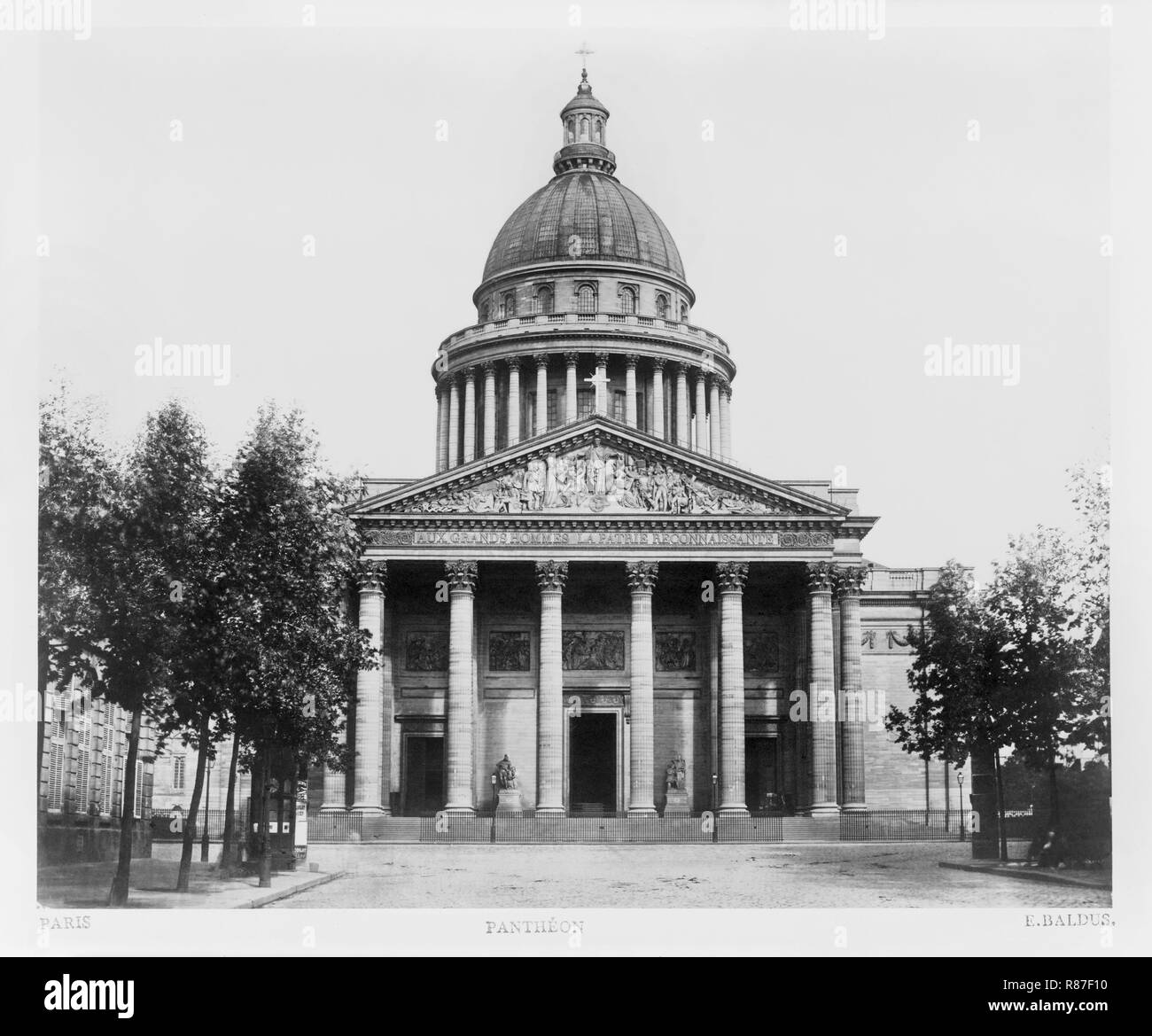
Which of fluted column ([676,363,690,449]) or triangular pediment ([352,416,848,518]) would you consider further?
fluted column ([676,363,690,449])

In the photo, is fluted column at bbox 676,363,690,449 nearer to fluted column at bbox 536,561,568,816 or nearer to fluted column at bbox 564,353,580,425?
fluted column at bbox 564,353,580,425

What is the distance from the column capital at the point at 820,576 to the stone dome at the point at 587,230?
1116 inches

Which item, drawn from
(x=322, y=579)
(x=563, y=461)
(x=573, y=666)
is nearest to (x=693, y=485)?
(x=563, y=461)

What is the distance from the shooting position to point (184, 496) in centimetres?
4009

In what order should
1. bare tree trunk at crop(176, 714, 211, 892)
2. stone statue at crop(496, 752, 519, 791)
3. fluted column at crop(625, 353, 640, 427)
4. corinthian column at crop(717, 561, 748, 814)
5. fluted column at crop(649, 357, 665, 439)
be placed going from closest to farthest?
bare tree trunk at crop(176, 714, 211, 892) → corinthian column at crop(717, 561, 748, 814) → stone statue at crop(496, 752, 519, 791) → fluted column at crop(625, 353, 640, 427) → fluted column at crop(649, 357, 665, 439)

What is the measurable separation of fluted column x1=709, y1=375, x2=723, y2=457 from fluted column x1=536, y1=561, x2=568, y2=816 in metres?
24.5

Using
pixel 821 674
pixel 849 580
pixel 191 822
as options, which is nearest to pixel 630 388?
pixel 849 580

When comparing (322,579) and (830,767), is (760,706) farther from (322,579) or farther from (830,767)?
(322,579)

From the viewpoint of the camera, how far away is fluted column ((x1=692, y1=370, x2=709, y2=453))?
271 feet

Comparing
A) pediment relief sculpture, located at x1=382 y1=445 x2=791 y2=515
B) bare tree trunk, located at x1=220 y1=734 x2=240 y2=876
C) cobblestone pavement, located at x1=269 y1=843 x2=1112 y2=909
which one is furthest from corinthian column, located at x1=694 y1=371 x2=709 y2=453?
bare tree trunk, located at x1=220 y1=734 x2=240 y2=876

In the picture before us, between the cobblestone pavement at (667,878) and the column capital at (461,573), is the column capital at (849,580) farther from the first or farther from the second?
the column capital at (461,573)

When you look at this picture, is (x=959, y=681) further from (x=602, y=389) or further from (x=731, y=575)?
(x=602, y=389)

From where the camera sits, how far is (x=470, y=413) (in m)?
82.2

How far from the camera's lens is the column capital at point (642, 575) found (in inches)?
2391
